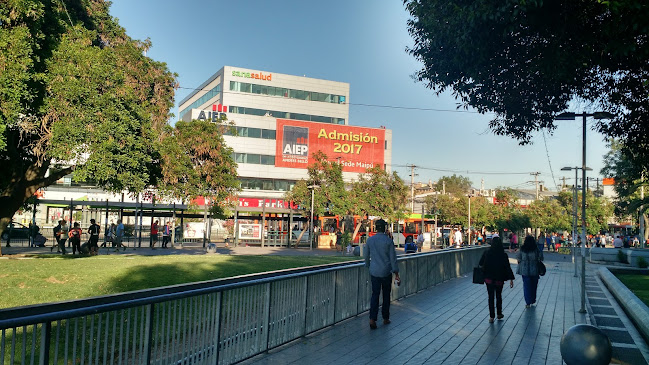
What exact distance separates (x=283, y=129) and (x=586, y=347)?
217 ft

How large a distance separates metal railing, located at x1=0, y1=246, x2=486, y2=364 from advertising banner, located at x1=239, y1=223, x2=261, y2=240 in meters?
34.2

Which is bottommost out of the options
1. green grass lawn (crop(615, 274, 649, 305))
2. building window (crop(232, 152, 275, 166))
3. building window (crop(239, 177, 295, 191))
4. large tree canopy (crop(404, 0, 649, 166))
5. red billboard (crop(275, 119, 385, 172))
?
green grass lawn (crop(615, 274, 649, 305))

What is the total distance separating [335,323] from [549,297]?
7856mm

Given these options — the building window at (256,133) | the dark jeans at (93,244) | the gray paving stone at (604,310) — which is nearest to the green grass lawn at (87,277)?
the dark jeans at (93,244)

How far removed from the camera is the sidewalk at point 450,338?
734cm

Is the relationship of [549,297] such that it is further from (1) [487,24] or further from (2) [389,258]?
(1) [487,24]

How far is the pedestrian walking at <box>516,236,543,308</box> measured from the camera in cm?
1245

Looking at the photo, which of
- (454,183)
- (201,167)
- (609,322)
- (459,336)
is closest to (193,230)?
(201,167)

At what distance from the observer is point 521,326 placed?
1007 centimetres

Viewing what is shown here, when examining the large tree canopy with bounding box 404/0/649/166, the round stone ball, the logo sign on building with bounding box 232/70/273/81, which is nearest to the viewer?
the round stone ball

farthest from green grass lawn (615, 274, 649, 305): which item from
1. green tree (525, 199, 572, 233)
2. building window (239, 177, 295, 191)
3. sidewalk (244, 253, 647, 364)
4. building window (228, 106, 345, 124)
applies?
building window (228, 106, 345, 124)

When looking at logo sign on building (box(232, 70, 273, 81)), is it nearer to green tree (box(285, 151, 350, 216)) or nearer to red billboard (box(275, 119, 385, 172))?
red billboard (box(275, 119, 385, 172))

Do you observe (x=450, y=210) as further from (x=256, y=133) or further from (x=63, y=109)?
(x=63, y=109)

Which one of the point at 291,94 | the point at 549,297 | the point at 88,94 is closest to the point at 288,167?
the point at 291,94
